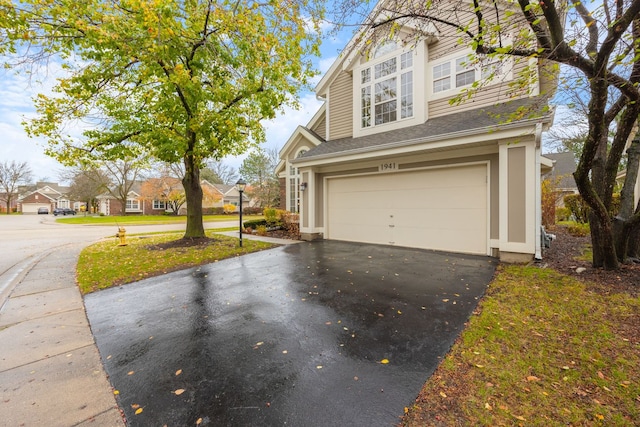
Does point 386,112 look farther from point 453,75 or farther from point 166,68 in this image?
point 166,68

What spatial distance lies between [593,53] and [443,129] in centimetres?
368

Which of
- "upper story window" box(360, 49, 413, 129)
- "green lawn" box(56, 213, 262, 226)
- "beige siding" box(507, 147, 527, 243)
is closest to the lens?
"beige siding" box(507, 147, 527, 243)

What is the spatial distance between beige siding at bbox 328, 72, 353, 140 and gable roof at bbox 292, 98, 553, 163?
104 centimetres

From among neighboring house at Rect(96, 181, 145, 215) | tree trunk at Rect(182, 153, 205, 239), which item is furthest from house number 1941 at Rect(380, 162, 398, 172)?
neighboring house at Rect(96, 181, 145, 215)

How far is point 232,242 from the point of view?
10.1 m

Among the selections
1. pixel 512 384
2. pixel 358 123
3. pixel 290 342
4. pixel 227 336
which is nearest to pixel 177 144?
pixel 358 123

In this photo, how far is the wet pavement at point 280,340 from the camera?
2.16m

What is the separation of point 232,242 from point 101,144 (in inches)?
217

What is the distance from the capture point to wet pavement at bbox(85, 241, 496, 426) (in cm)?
216

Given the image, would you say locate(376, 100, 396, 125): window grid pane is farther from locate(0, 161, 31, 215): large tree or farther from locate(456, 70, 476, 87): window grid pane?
locate(0, 161, 31, 215): large tree

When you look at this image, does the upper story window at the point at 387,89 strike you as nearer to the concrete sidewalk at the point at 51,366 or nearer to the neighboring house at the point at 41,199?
the concrete sidewalk at the point at 51,366

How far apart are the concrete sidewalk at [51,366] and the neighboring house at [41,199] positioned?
213ft

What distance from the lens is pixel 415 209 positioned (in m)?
8.40

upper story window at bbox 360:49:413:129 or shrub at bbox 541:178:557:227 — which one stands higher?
upper story window at bbox 360:49:413:129
